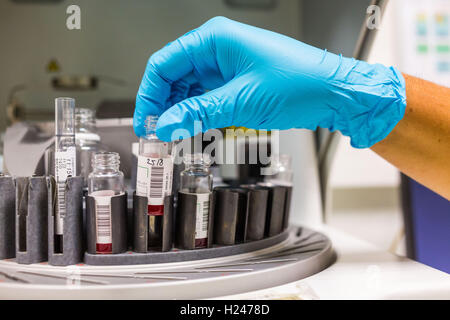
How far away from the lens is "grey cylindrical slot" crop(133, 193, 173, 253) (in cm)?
63

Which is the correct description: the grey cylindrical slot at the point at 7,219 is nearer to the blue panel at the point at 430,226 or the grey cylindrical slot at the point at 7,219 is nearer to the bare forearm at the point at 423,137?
the bare forearm at the point at 423,137

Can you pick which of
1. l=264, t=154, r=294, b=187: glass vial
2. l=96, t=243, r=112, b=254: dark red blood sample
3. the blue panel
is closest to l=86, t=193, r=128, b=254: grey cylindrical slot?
l=96, t=243, r=112, b=254: dark red blood sample

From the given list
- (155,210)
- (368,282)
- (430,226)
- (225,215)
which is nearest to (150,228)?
(155,210)

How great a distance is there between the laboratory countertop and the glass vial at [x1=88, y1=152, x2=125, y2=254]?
0.21 m

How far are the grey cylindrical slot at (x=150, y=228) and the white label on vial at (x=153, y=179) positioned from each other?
0.01 m

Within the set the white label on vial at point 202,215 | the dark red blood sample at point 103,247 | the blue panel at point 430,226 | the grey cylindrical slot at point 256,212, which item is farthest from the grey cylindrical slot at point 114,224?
the blue panel at point 430,226

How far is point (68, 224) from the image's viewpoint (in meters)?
0.60

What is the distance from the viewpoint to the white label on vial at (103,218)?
596 mm

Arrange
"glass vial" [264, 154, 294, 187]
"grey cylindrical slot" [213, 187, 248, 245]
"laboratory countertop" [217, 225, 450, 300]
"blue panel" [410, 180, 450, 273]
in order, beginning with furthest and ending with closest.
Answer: "blue panel" [410, 180, 450, 273]
"glass vial" [264, 154, 294, 187]
"grey cylindrical slot" [213, 187, 248, 245]
"laboratory countertop" [217, 225, 450, 300]

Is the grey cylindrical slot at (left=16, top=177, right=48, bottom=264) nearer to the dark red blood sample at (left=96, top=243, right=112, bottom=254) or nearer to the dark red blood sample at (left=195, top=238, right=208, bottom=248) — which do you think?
the dark red blood sample at (left=96, top=243, right=112, bottom=254)

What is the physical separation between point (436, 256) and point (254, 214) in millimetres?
828

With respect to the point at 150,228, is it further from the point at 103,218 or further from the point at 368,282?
the point at 368,282

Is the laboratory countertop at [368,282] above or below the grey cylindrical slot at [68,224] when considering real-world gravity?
below
